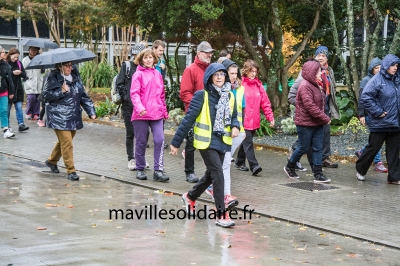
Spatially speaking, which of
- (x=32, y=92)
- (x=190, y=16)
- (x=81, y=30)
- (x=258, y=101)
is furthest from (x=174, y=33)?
(x=81, y=30)

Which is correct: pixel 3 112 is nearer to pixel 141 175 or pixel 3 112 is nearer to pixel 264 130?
pixel 264 130

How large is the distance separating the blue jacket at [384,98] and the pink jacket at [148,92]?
2.88 metres

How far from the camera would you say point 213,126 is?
871 centimetres

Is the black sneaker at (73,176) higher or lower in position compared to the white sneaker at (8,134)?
higher

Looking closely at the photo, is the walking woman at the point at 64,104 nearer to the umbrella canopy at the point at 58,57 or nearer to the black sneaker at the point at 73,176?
the black sneaker at the point at 73,176

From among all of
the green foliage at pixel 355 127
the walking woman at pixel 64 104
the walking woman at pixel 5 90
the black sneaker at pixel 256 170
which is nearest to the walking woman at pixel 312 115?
the black sneaker at pixel 256 170

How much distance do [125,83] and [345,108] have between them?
7.20 metres

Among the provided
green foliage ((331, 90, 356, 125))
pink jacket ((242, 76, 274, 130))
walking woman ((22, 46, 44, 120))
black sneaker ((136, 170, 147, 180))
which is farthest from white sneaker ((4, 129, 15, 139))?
green foliage ((331, 90, 356, 125))

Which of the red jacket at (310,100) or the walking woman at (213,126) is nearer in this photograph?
the walking woman at (213,126)

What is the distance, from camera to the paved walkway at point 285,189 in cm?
884

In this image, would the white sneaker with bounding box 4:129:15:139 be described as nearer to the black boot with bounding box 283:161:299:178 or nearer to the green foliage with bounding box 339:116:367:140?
the black boot with bounding box 283:161:299:178

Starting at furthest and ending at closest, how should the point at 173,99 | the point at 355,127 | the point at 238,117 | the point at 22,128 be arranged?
1. the point at 173,99
2. the point at 22,128
3. the point at 355,127
4. the point at 238,117

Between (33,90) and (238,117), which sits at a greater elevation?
(238,117)

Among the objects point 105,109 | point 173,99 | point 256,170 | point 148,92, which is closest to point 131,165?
point 148,92
